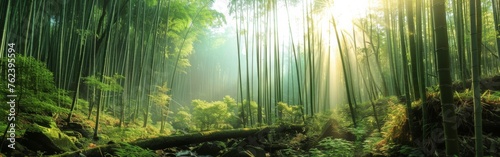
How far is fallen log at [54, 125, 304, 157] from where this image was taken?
11.2 ft

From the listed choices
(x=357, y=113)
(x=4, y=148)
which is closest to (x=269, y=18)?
(x=357, y=113)

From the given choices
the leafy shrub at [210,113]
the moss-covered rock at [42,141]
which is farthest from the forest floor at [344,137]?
the leafy shrub at [210,113]

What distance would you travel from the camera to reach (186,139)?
4.75 meters

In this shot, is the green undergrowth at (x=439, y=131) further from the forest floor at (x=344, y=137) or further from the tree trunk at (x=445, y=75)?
the tree trunk at (x=445, y=75)

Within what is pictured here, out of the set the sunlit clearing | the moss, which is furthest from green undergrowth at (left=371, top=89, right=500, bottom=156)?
the moss

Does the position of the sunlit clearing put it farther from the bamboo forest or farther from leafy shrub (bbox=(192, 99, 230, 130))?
leafy shrub (bbox=(192, 99, 230, 130))

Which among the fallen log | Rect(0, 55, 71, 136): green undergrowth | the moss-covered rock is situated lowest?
the fallen log

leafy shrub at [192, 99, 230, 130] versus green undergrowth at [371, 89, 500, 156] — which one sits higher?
green undergrowth at [371, 89, 500, 156]

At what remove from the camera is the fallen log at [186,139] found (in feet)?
11.2

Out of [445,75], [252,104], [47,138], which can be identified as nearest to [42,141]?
[47,138]

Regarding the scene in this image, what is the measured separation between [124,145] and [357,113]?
4644 millimetres

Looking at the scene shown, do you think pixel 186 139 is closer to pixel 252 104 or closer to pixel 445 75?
pixel 445 75

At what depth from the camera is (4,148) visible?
304cm

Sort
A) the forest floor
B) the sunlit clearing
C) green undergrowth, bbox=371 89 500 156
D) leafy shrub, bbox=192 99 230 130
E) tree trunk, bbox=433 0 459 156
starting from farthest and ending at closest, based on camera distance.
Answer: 1. leafy shrub, bbox=192 99 230 130
2. the sunlit clearing
3. the forest floor
4. green undergrowth, bbox=371 89 500 156
5. tree trunk, bbox=433 0 459 156
